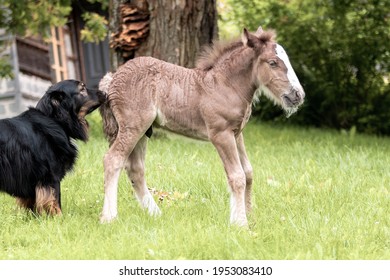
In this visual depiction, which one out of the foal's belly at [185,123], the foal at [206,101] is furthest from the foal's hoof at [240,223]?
the foal's belly at [185,123]

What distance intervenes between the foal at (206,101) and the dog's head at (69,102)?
179mm

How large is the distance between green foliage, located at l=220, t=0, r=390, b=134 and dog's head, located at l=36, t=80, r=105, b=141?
8.67 metres

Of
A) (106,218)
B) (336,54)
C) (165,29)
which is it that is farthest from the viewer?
(336,54)

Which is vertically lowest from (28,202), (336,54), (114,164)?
(336,54)

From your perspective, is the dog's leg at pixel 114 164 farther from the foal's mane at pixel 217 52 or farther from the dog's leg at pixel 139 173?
the foal's mane at pixel 217 52

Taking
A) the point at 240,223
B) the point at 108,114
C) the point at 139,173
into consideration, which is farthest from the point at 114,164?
the point at 240,223

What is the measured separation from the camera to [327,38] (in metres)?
15.2

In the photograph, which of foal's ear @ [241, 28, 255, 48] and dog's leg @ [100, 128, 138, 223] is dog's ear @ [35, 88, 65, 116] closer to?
dog's leg @ [100, 128, 138, 223]

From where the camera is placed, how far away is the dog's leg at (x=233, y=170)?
6105 mm

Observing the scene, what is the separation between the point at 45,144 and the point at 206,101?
162 cm

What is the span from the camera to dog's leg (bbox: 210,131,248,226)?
20.0 feet

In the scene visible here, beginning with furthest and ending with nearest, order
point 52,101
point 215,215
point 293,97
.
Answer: point 52,101, point 215,215, point 293,97

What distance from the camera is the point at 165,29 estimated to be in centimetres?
1085

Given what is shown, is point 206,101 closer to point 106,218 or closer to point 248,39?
point 248,39
